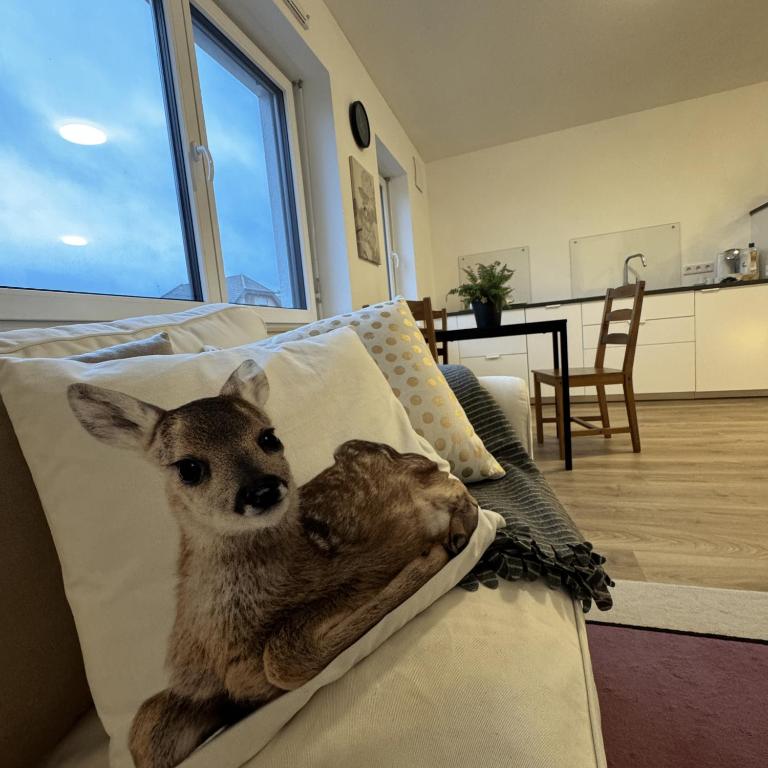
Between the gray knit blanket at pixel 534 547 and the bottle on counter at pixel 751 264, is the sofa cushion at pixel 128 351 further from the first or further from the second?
the bottle on counter at pixel 751 264

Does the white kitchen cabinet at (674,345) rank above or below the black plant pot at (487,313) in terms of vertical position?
below

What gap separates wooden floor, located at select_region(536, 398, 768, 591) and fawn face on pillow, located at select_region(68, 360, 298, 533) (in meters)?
1.21

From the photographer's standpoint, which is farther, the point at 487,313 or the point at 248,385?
the point at 487,313

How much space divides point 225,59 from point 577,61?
2465 mm

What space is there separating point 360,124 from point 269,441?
275 cm

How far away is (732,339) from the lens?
11.0 feet

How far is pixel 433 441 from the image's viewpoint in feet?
2.64

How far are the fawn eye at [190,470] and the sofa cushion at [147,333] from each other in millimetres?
304

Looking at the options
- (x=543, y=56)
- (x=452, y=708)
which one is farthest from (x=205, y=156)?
(x=543, y=56)

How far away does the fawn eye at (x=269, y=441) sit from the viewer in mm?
457

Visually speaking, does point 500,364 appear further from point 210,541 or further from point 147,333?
point 210,541

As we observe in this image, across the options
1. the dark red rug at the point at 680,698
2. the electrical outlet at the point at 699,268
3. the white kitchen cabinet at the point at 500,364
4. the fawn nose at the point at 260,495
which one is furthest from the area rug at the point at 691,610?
the electrical outlet at the point at 699,268

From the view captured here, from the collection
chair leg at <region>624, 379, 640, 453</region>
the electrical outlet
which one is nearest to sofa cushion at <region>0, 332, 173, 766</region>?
chair leg at <region>624, 379, 640, 453</region>

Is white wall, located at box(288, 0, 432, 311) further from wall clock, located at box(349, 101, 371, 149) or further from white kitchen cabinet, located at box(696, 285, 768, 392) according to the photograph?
white kitchen cabinet, located at box(696, 285, 768, 392)
